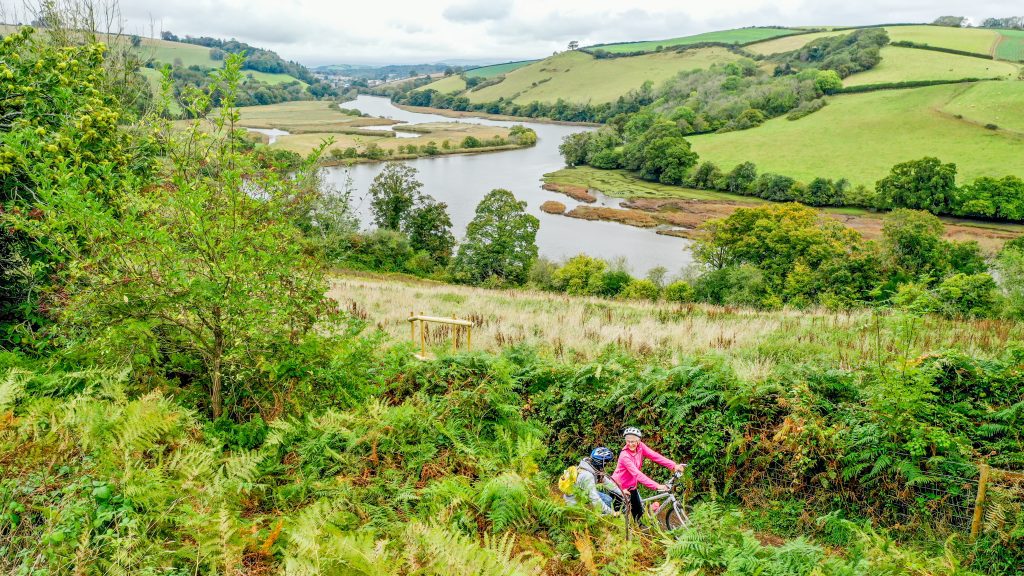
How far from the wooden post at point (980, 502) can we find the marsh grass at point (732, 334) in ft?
4.17

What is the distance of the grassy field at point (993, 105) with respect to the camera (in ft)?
234

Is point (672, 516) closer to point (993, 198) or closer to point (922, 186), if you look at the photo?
point (922, 186)

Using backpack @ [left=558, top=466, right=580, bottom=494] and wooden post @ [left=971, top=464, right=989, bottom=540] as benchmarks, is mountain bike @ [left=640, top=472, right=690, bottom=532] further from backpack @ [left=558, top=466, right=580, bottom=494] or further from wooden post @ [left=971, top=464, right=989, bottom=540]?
wooden post @ [left=971, top=464, right=989, bottom=540]

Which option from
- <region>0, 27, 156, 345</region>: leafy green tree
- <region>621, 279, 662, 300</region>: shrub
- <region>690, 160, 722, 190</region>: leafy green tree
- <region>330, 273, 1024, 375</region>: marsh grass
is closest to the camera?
<region>0, 27, 156, 345</region>: leafy green tree

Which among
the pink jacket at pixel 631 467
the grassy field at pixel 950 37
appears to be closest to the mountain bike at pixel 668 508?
the pink jacket at pixel 631 467

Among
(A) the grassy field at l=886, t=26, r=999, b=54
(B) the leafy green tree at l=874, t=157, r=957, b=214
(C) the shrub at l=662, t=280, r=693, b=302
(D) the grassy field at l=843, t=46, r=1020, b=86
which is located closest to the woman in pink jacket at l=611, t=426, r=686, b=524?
(C) the shrub at l=662, t=280, r=693, b=302

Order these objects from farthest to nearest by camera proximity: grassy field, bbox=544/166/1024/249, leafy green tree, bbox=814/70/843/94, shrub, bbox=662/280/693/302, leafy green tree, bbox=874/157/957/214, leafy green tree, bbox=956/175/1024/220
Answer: leafy green tree, bbox=814/70/843/94 < leafy green tree, bbox=874/157/957/214 < leafy green tree, bbox=956/175/1024/220 < grassy field, bbox=544/166/1024/249 < shrub, bbox=662/280/693/302

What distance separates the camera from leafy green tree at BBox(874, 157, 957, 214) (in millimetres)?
60469

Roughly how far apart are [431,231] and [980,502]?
167 feet

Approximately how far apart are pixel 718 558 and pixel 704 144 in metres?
103

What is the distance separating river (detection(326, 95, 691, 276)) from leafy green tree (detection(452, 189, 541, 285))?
717cm

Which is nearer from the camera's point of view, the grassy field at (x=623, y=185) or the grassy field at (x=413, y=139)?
the grassy field at (x=623, y=185)

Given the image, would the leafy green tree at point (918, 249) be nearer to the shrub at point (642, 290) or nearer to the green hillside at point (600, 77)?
the shrub at point (642, 290)

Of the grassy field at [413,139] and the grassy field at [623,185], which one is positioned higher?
the grassy field at [413,139]
